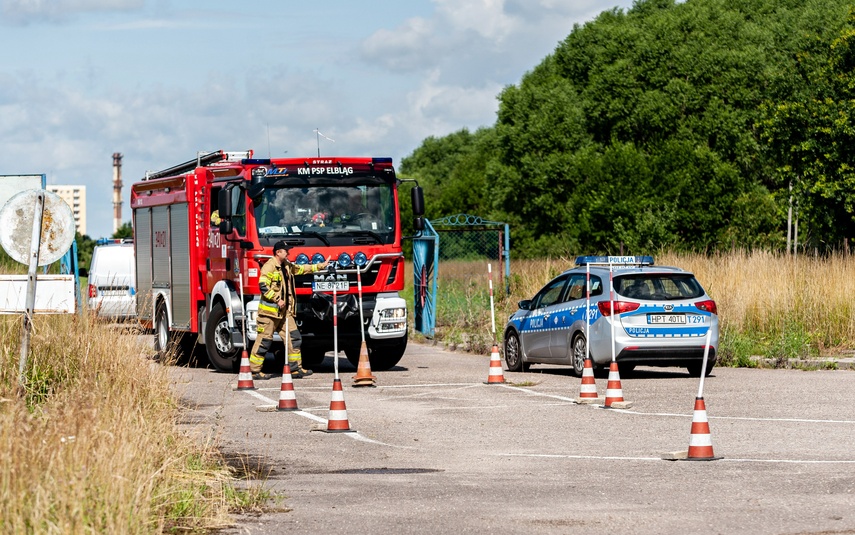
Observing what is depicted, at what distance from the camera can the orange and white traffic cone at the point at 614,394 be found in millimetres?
15547

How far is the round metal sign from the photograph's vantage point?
14352 millimetres

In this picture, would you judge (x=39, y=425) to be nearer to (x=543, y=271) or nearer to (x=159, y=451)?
(x=159, y=451)

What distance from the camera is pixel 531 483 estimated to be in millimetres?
10188

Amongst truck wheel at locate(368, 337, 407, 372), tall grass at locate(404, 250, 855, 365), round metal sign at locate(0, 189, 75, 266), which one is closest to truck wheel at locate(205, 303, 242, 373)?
truck wheel at locate(368, 337, 407, 372)

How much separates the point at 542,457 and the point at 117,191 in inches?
4919

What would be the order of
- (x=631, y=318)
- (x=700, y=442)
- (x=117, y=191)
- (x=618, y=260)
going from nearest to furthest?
(x=700, y=442)
(x=631, y=318)
(x=618, y=260)
(x=117, y=191)

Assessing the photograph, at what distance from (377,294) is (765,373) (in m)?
5.86

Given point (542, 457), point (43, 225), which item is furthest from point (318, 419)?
point (542, 457)

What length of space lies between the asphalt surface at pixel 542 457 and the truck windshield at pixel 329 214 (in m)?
2.47

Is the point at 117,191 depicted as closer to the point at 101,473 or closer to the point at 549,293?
the point at 549,293

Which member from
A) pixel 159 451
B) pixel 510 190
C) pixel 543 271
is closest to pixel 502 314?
pixel 543 271

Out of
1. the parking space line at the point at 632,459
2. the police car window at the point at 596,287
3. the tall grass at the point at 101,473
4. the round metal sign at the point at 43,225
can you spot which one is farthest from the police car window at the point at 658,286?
the tall grass at the point at 101,473

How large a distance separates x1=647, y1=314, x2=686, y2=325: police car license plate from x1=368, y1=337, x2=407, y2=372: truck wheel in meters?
4.50

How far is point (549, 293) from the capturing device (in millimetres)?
21828
